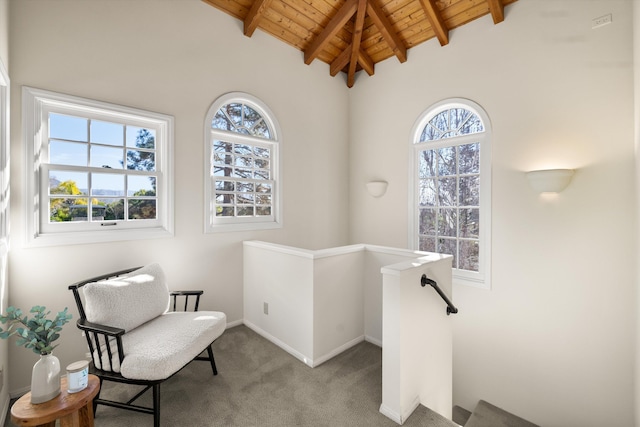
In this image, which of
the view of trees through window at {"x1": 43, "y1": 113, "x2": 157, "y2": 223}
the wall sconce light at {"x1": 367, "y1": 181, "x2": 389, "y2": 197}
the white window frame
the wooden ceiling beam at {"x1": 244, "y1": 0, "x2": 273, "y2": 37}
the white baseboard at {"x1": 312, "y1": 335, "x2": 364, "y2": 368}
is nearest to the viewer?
the white window frame

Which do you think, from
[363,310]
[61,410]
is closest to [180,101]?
[61,410]

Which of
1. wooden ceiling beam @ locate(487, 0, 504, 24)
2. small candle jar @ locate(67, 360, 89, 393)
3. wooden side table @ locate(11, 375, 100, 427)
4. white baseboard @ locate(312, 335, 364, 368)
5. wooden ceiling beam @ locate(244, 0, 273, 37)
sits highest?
wooden ceiling beam @ locate(244, 0, 273, 37)

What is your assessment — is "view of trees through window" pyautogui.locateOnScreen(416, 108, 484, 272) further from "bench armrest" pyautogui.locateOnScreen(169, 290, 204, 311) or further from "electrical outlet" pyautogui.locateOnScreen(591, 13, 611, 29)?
"bench armrest" pyautogui.locateOnScreen(169, 290, 204, 311)

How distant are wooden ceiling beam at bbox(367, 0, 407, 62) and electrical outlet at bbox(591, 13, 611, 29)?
1.84 m

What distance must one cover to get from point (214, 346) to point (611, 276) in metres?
3.60

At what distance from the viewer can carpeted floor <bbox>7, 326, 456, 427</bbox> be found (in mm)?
1804

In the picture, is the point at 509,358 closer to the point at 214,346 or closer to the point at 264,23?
the point at 214,346

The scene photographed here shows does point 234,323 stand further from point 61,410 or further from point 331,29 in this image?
point 331,29

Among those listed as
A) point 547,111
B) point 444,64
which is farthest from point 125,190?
point 547,111

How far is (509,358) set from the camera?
292 cm

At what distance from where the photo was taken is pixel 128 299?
1.96m

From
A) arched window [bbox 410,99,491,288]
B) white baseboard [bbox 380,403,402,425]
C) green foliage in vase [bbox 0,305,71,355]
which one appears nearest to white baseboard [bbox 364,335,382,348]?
white baseboard [bbox 380,403,402,425]

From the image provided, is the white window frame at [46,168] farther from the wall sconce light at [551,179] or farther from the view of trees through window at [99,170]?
the wall sconce light at [551,179]

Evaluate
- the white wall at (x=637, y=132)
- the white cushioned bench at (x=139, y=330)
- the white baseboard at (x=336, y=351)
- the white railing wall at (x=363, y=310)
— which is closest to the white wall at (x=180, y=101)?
the white cushioned bench at (x=139, y=330)
